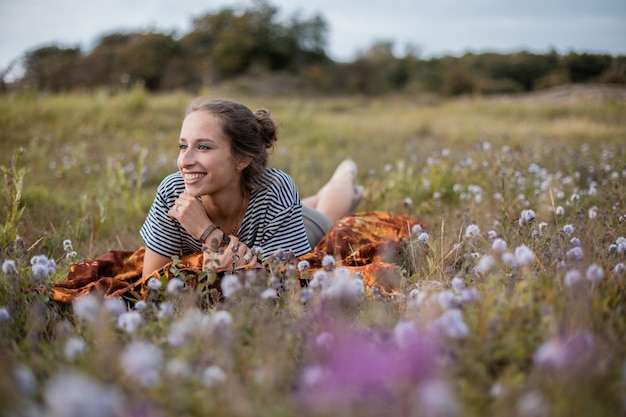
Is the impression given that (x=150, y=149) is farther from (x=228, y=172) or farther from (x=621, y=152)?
(x=621, y=152)

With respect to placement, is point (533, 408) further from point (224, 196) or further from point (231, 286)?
point (224, 196)

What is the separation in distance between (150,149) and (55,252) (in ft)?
12.3

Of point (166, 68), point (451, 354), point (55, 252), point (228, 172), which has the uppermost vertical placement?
point (166, 68)

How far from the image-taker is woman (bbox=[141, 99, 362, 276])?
9.18ft

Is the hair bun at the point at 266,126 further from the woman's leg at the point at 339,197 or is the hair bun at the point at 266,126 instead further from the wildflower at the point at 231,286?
the wildflower at the point at 231,286

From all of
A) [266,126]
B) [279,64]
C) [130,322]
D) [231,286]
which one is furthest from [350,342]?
[279,64]

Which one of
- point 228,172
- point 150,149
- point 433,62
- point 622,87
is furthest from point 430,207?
point 433,62

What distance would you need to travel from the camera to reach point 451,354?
142 cm

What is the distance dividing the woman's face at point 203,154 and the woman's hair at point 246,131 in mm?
50

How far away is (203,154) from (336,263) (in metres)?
0.99

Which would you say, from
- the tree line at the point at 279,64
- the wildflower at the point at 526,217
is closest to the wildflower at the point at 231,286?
the wildflower at the point at 526,217

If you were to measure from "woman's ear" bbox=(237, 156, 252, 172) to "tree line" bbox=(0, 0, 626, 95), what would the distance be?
17787 millimetres

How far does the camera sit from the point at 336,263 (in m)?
2.86

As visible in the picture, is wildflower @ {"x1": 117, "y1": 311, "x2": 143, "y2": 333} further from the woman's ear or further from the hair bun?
the hair bun
